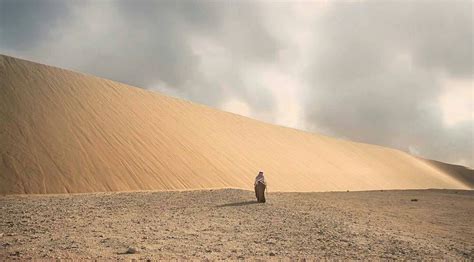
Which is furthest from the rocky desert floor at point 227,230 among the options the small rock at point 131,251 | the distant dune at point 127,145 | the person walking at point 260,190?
the distant dune at point 127,145

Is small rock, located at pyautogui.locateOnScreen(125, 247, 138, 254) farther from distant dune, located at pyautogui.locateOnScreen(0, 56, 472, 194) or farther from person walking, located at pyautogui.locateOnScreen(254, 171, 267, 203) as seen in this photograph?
distant dune, located at pyautogui.locateOnScreen(0, 56, 472, 194)

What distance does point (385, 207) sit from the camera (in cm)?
1302

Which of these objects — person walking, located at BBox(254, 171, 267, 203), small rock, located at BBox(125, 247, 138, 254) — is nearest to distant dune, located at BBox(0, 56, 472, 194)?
person walking, located at BBox(254, 171, 267, 203)

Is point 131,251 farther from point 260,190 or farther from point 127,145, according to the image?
point 127,145

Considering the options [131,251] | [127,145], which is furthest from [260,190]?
[127,145]

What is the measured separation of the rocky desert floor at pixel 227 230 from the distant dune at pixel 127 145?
256 inches

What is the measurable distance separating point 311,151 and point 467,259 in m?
38.5

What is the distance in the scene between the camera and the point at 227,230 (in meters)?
8.35

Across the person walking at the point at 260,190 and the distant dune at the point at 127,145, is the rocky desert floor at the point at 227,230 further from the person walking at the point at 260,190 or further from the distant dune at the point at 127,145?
the distant dune at the point at 127,145

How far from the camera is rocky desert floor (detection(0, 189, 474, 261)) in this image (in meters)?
6.53

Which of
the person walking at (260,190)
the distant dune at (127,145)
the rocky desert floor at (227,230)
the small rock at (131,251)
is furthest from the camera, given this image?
the distant dune at (127,145)

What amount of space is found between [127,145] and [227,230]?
17116 millimetres

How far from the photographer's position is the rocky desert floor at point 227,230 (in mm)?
6527

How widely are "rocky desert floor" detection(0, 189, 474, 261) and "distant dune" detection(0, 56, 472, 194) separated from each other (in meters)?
6.51
